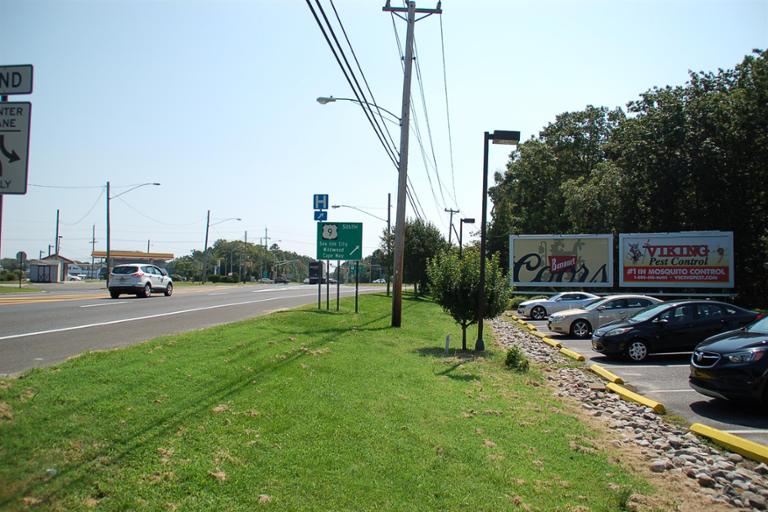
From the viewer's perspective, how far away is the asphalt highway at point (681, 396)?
8383 mm

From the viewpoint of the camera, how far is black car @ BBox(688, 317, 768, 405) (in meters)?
8.41

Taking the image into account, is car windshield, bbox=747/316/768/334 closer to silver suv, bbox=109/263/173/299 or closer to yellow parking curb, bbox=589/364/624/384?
yellow parking curb, bbox=589/364/624/384

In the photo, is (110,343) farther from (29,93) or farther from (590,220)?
(590,220)

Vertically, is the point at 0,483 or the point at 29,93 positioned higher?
the point at 29,93

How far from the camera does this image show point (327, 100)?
16547 mm

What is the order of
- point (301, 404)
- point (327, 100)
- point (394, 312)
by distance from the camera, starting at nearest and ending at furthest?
point (301, 404) < point (327, 100) < point (394, 312)

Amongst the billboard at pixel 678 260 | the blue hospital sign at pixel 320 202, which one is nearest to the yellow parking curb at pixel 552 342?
the blue hospital sign at pixel 320 202

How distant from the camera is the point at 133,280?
86.6 ft

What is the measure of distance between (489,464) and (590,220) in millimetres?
41620

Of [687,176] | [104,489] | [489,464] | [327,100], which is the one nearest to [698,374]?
[489,464]

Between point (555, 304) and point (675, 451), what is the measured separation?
21.8 metres

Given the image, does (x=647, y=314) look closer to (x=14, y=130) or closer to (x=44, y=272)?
(x=14, y=130)

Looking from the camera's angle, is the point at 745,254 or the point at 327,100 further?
the point at 745,254

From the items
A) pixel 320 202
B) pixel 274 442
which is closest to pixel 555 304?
pixel 320 202
